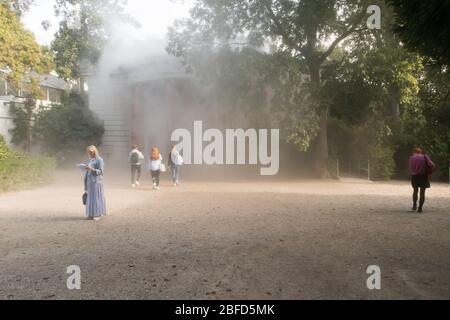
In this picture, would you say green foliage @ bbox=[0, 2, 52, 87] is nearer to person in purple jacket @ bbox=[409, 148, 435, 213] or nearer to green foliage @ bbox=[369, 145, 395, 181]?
person in purple jacket @ bbox=[409, 148, 435, 213]

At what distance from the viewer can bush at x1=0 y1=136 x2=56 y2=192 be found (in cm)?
1459

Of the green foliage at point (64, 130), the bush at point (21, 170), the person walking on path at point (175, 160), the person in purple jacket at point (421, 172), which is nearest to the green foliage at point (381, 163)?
the person in purple jacket at point (421, 172)

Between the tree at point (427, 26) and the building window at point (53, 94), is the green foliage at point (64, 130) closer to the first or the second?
the building window at point (53, 94)

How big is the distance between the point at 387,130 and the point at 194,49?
9336 millimetres

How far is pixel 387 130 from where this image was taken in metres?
18.7

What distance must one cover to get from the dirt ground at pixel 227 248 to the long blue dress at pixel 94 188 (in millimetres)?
313

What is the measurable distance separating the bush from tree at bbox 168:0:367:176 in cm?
767

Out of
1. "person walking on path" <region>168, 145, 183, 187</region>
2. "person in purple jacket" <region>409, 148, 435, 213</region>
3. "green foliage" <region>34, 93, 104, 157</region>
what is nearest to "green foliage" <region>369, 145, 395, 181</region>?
"person in purple jacket" <region>409, 148, 435, 213</region>

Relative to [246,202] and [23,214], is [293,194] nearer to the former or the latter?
[246,202]

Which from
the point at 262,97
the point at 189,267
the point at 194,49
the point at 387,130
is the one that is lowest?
the point at 189,267

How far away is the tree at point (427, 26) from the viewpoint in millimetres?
6445

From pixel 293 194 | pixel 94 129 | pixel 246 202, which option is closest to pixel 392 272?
pixel 246 202

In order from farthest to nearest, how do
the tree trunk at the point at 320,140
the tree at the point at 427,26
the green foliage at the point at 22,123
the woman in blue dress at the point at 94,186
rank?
1. the green foliage at the point at 22,123
2. the tree trunk at the point at 320,140
3. the woman in blue dress at the point at 94,186
4. the tree at the point at 427,26

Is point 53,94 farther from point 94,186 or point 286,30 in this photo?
point 94,186
